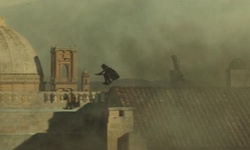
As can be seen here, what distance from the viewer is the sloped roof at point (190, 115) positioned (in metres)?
Result: 30.3

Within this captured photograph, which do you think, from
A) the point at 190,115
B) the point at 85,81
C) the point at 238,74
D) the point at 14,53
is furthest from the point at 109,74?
the point at 85,81

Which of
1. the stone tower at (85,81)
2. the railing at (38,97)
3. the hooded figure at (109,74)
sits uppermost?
the stone tower at (85,81)

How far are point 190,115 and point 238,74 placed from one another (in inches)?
295

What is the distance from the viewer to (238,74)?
3869cm

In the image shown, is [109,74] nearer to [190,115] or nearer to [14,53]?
[190,115]

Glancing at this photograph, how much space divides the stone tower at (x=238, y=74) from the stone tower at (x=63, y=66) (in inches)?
932

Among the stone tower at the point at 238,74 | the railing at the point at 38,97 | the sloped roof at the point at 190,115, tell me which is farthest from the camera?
the railing at the point at 38,97

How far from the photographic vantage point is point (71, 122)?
142 feet

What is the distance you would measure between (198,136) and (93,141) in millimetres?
6827

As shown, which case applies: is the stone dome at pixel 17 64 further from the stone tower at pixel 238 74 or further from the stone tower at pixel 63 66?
the stone tower at pixel 238 74

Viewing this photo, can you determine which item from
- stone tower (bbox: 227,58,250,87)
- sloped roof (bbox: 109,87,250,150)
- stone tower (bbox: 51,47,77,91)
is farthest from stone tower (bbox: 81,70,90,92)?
sloped roof (bbox: 109,87,250,150)

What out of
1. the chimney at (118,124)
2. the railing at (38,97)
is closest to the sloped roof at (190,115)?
the chimney at (118,124)

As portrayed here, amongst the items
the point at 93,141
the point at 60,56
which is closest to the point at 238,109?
the point at 93,141

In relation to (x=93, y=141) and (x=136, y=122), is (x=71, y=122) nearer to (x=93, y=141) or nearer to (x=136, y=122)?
(x=93, y=141)
